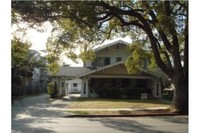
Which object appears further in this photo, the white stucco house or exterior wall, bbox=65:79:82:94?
exterior wall, bbox=65:79:82:94

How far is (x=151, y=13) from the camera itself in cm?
1427

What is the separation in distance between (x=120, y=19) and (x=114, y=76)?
33.6 ft

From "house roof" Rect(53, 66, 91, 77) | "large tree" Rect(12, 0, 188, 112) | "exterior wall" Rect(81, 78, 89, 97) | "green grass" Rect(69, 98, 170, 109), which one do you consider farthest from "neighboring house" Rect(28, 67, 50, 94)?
"large tree" Rect(12, 0, 188, 112)

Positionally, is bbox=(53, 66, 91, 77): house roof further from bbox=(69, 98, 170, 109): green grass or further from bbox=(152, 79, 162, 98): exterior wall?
bbox=(69, 98, 170, 109): green grass

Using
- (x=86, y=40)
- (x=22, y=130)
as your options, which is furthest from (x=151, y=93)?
(x=22, y=130)

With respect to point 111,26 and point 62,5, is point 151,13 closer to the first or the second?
point 111,26

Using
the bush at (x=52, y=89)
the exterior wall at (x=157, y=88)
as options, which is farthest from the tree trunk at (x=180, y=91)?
the exterior wall at (x=157, y=88)

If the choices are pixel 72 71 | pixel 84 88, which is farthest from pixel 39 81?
pixel 84 88

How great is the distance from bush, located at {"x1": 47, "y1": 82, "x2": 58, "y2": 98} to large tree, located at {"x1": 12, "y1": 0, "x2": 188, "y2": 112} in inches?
288

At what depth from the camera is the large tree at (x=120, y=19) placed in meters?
10.4

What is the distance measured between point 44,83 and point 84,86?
A: 3.63 metres

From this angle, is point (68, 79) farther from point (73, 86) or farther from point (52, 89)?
point (52, 89)

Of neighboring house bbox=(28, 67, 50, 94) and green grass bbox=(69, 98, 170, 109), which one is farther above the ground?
neighboring house bbox=(28, 67, 50, 94)

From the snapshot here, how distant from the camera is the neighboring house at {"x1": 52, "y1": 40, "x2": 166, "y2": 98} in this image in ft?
80.7
